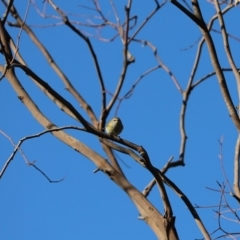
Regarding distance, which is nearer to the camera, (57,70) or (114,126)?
(57,70)

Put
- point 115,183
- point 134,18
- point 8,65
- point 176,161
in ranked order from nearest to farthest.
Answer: point 8,65 → point 115,183 → point 176,161 → point 134,18

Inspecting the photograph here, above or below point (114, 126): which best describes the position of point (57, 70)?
below

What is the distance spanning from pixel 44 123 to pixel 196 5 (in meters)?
1.04

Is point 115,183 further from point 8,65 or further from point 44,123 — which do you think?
point 8,65

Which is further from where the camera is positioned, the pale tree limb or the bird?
the bird

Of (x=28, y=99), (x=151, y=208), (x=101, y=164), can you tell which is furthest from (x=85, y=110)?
(x=151, y=208)

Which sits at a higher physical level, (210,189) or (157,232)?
(210,189)

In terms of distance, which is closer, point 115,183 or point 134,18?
point 115,183

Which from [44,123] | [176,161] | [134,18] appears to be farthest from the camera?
[134,18]

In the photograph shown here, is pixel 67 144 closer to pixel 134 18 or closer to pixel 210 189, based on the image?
pixel 210 189

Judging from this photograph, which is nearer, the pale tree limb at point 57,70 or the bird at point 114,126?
the pale tree limb at point 57,70

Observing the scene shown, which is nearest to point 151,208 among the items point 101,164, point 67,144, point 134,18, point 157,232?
point 157,232

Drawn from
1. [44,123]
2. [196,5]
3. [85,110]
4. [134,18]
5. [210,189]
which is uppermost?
[134,18]

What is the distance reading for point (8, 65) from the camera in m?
2.53
